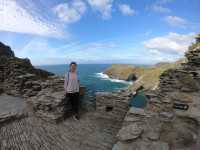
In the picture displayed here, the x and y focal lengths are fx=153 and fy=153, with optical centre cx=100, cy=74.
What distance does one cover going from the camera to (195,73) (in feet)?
18.0

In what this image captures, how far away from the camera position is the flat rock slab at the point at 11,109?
16.0ft

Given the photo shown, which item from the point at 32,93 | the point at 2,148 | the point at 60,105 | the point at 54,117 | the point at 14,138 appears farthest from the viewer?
the point at 32,93

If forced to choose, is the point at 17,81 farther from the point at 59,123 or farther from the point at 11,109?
the point at 59,123

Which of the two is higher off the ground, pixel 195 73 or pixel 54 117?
pixel 195 73

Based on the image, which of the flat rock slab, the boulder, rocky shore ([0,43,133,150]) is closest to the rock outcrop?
rocky shore ([0,43,133,150])

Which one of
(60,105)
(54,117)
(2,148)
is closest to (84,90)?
(60,105)

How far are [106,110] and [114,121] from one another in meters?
0.51

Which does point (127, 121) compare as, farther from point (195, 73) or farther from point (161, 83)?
point (195, 73)

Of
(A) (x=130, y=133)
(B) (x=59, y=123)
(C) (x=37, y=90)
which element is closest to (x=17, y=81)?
(C) (x=37, y=90)

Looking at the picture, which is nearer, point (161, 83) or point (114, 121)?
point (114, 121)

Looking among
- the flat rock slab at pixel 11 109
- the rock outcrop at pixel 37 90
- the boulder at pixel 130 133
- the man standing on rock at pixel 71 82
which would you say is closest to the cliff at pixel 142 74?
the rock outcrop at pixel 37 90

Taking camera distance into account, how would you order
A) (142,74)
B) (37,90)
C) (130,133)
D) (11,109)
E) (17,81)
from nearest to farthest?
(130,133) < (11,109) < (37,90) < (17,81) < (142,74)

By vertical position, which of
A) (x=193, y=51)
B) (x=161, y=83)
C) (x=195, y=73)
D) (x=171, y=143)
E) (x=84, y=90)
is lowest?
(x=171, y=143)

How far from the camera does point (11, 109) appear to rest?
19.6ft
